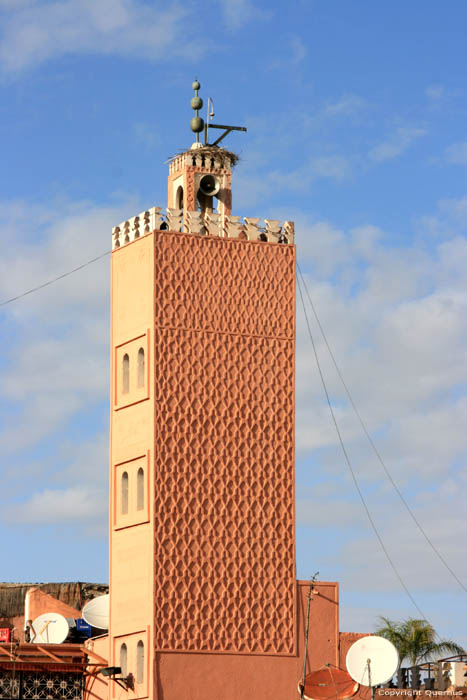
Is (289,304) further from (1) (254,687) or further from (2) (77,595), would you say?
(2) (77,595)

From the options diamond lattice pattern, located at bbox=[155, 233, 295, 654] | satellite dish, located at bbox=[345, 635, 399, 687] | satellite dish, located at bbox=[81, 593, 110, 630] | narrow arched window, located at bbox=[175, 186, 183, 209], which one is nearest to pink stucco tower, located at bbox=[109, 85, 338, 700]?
Answer: diamond lattice pattern, located at bbox=[155, 233, 295, 654]

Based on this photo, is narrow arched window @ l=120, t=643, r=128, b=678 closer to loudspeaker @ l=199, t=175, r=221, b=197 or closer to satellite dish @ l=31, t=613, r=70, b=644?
satellite dish @ l=31, t=613, r=70, b=644

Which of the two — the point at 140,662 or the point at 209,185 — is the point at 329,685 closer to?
the point at 140,662

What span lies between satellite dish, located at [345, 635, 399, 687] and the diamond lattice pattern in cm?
252

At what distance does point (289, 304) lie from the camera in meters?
41.3

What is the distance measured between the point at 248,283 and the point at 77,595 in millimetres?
16077

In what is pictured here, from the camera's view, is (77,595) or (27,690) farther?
(77,595)

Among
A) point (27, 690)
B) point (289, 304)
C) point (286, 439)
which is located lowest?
point (27, 690)

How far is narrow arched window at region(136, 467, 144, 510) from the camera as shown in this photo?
1559 inches

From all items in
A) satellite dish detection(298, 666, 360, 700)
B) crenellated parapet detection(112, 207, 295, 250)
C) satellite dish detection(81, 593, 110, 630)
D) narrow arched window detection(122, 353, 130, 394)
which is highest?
crenellated parapet detection(112, 207, 295, 250)

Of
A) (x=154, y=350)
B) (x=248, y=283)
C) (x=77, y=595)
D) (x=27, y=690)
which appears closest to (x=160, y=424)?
(x=154, y=350)

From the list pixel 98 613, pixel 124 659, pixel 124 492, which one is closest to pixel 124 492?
pixel 124 492

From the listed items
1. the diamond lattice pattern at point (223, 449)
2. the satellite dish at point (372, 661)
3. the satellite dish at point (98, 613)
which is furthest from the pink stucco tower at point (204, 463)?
the satellite dish at point (372, 661)

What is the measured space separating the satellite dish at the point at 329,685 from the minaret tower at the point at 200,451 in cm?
122
